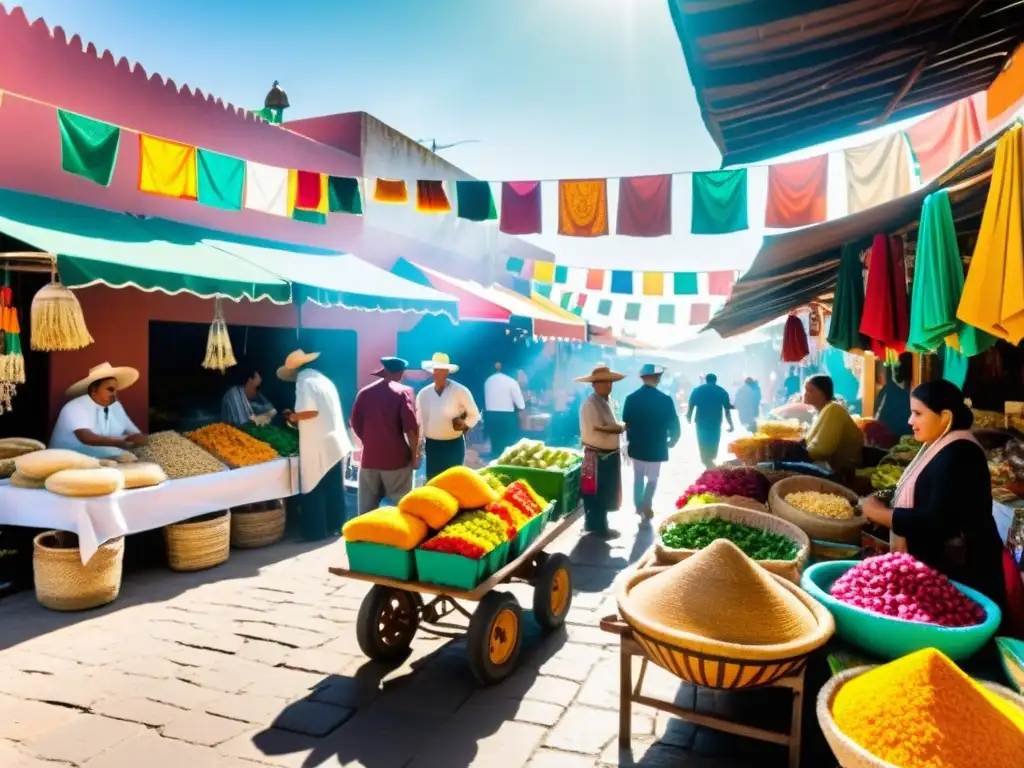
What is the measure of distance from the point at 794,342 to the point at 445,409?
5857 mm

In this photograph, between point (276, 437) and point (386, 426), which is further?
point (276, 437)

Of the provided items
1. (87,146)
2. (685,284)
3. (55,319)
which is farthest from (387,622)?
(685,284)

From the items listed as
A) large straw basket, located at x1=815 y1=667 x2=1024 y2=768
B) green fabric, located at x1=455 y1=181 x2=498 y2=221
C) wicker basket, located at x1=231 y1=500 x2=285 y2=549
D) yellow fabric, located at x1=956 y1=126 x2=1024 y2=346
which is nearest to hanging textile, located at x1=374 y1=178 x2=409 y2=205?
green fabric, located at x1=455 y1=181 x2=498 y2=221

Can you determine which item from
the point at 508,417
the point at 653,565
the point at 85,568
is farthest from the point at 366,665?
the point at 508,417

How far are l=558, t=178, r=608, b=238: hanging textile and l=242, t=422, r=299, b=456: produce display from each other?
5.02 meters

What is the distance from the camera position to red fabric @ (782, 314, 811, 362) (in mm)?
10141

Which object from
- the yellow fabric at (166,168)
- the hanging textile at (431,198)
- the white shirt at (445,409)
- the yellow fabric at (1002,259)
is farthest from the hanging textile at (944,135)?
the yellow fabric at (166,168)

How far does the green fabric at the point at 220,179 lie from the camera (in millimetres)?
7790

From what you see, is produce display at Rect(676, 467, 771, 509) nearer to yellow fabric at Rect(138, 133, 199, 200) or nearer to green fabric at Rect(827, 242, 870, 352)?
green fabric at Rect(827, 242, 870, 352)

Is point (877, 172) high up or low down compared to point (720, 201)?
up

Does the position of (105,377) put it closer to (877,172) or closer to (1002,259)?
(1002,259)

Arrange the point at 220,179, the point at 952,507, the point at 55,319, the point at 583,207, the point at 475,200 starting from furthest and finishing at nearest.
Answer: the point at 475,200 < the point at 583,207 < the point at 220,179 < the point at 55,319 < the point at 952,507

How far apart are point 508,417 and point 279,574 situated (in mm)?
6399

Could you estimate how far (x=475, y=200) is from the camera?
32.9ft
